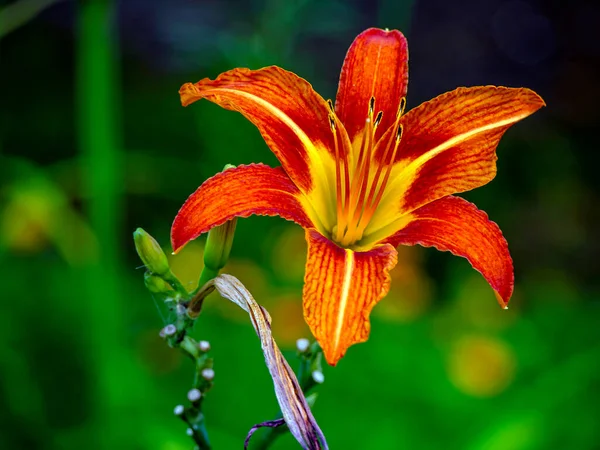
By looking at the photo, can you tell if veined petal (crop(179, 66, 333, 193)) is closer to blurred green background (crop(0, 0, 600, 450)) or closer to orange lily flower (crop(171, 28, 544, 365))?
orange lily flower (crop(171, 28, 544, 365))

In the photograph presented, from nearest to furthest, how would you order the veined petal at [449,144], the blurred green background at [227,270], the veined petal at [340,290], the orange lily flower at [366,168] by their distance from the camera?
the veined petal at [340,290], the orange lily flower at [366,168], the veined petal at [449,144], the blurred green background at [227,270]

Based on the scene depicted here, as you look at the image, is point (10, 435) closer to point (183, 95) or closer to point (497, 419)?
point (497, 419)

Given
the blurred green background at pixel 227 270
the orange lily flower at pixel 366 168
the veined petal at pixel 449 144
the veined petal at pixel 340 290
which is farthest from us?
the blurred green background at pixel 227 270

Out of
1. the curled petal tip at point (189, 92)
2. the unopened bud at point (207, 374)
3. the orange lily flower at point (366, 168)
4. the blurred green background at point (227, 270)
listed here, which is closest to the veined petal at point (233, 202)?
the orange lily flower at point (366, 168)

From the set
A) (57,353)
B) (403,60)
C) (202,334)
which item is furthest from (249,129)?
(403,60)

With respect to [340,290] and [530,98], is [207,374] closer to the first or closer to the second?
[340,290]

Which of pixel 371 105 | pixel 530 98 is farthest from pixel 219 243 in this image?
pixel 530 98

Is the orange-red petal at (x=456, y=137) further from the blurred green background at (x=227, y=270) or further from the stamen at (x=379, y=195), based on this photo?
the blurred green background at (x=227, y=270)
